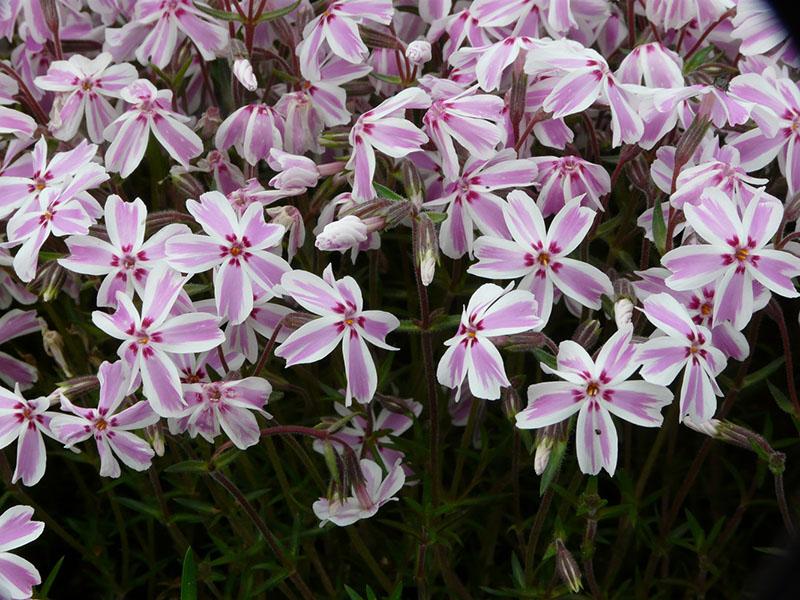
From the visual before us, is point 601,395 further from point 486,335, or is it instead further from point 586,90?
point 586,90

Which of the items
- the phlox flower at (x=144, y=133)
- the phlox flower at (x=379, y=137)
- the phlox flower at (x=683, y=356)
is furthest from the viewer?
the phlox flower at (x=144, y=133)

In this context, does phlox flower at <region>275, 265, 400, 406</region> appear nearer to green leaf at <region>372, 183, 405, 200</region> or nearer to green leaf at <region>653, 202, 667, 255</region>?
green leaf at <region>372, 183, 405, 200</region>

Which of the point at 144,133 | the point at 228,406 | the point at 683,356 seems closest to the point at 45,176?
the point at 144,133

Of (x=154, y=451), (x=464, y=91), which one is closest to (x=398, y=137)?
(x=464, y=91)

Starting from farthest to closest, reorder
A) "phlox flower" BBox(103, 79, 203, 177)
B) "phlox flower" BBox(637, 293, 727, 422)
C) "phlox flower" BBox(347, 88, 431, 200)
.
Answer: "phlox flower" BBox(103, 79, 203, 177)
"phlox flower" BBox(347, 88, 431, 200)
"phlox flower" BBox(637, 293, 727, 422)

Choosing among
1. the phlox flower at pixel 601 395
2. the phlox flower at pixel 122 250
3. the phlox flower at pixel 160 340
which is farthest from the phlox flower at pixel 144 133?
the phlox flower at pixel 601 395

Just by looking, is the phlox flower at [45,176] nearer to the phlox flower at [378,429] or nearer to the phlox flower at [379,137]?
the phlox flower at [379,137]

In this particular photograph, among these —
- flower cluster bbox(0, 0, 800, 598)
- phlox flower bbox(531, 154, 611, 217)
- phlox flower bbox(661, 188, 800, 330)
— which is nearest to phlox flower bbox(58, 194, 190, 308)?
flower cluster bbox(0, 0, 800, 598)

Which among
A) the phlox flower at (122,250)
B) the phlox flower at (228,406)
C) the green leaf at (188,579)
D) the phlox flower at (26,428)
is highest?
the phlox flower at (122,250)
